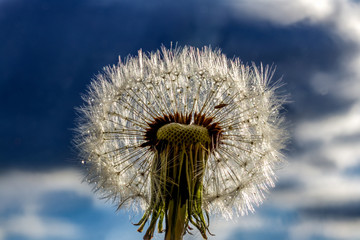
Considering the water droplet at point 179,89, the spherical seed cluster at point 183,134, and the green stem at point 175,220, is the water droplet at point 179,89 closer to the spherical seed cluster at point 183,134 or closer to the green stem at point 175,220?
the spherical seed cluster at point 183,134

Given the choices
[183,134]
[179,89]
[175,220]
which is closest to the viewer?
[175,220]

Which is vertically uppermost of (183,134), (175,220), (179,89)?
(179,89)

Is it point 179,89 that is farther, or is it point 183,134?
point 179,89

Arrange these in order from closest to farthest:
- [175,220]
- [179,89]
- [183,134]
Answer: [175,220] < [183,134] < [179,89]

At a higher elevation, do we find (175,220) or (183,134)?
(183,134)

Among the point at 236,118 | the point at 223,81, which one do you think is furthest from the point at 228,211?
the point at 223,81

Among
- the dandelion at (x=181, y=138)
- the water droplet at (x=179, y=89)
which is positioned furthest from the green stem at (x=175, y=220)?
the water droplet at (x=179, y=89)

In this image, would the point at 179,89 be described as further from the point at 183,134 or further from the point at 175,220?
the point at 175,220
